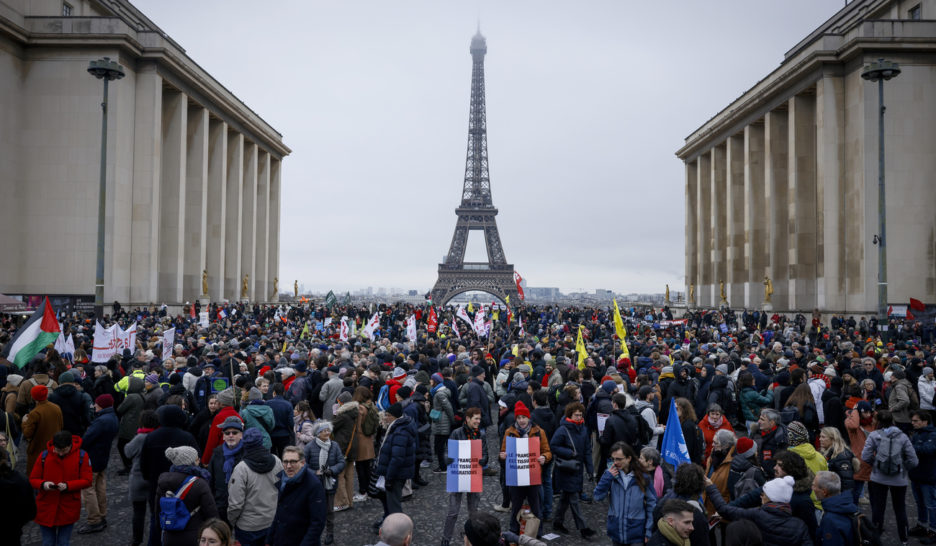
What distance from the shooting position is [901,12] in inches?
1507

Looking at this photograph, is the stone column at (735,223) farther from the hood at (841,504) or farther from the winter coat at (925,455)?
the hood at (841,504)

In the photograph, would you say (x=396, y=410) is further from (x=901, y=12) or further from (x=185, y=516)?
(x=901, y=12)

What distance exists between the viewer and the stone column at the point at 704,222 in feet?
182

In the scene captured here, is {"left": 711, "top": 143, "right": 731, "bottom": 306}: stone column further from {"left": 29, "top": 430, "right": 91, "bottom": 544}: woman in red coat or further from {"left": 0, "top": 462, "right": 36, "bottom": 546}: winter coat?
{"left": 0, "top": 462, "right": 36, "bottom": 546}: winter coat

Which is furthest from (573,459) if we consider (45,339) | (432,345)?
(45,339)

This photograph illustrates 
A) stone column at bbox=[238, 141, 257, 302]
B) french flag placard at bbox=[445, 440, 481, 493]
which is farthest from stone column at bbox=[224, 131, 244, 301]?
french flag placard at bbox=[445, 440, 481, 493]

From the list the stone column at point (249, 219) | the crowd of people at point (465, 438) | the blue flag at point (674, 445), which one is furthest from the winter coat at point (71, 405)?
the stone column at point (249, 219)

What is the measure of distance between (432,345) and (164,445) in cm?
995

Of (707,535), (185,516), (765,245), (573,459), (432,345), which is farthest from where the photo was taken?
(765,245)

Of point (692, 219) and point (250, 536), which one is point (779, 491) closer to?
point (250, 536)

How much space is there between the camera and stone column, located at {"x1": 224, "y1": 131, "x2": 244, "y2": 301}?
4941 centimetres

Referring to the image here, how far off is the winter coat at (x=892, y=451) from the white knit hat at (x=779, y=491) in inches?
117

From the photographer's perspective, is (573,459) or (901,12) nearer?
(573,459)

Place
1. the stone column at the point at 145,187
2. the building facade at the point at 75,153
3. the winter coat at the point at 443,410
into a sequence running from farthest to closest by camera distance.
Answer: the stone column at the point at 145,187, the building facade at the point at 75,153, the winter coat at the point at 443,410
